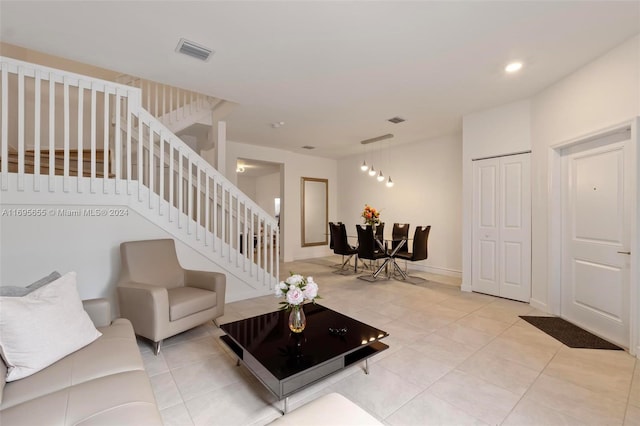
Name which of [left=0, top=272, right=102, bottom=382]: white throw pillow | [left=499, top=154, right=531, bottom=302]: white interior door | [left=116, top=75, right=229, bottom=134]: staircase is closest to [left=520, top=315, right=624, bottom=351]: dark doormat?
[left=499, top=154, right=531, bottom=302]: white interior door

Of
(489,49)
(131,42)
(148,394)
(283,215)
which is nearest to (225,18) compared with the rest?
(131,42)

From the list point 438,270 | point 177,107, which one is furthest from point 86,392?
point 438,270

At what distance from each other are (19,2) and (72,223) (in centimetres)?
181

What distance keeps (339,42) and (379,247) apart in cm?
358

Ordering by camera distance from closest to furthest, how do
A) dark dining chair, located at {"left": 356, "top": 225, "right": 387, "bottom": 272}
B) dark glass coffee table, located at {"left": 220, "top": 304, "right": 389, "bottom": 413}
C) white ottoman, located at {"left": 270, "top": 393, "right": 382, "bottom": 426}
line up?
white ottoman, located at {"left": 270, "top": 393, "right": 382, "bottom": 426} → dark glass coffee table, located at {"left": 220, "top": 304, "right": 389, "bottom": 413} → dark dining chair, located at {"left": 356, "top": 225, "right": 387, "bottom": 272}

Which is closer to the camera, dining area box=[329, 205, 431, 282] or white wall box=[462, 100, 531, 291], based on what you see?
white wall box=[462, 100, 531, 291]

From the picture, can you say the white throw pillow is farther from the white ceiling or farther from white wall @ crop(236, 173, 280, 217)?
white wall @ crop(236, 173, 280, 217)

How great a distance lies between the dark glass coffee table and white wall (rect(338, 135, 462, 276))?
377 centimetres

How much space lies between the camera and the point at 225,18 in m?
2.21

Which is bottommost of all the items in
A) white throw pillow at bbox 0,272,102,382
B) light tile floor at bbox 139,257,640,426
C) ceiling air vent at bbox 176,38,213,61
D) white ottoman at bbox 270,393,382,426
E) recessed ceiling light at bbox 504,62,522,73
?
light tile floor at bbox 139,257,640,426

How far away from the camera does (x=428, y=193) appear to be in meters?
5.77

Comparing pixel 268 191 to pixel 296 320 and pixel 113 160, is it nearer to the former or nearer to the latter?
pixel 113 160

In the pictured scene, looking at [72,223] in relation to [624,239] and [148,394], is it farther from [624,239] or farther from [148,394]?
[624,239]

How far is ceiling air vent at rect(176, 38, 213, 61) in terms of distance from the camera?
8.28 feet
